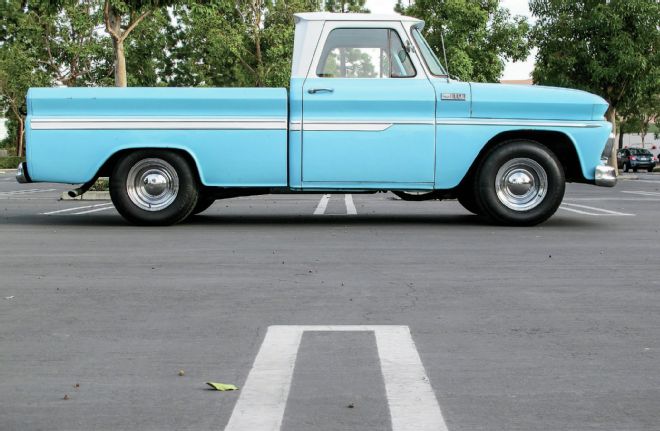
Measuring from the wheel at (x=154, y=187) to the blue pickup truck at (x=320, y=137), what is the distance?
0.05ft

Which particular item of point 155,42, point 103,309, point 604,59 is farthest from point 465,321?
point 155,42

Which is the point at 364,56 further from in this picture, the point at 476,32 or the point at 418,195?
the point at 476,32

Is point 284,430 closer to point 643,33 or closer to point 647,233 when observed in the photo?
point 647,233

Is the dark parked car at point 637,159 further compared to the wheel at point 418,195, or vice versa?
the dark parked car at point 637,159

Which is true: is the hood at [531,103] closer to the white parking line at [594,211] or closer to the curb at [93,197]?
the white parking line at [594,211]

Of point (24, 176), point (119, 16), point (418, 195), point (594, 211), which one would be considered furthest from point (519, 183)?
point (119, 16)

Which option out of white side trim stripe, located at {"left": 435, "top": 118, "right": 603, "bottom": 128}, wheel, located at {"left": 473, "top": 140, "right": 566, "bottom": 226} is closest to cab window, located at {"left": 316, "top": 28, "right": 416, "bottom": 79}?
white side trim stripe, located at {"left": 435, "top": 118, "right": 603, "bottom": 128}

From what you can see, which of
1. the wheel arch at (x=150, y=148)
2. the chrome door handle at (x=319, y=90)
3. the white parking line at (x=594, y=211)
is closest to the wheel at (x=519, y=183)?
the chrome door handle at (x=319, y=90)

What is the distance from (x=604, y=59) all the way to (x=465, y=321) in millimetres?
42215

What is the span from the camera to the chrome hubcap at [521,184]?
13.3 m

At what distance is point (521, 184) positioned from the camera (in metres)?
13.4

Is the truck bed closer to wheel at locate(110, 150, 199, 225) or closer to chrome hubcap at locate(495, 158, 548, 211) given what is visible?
wheel at locate(110, 150, 199, 225)

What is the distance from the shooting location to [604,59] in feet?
154

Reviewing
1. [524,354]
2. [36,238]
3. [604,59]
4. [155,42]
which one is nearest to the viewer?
[524,354]
